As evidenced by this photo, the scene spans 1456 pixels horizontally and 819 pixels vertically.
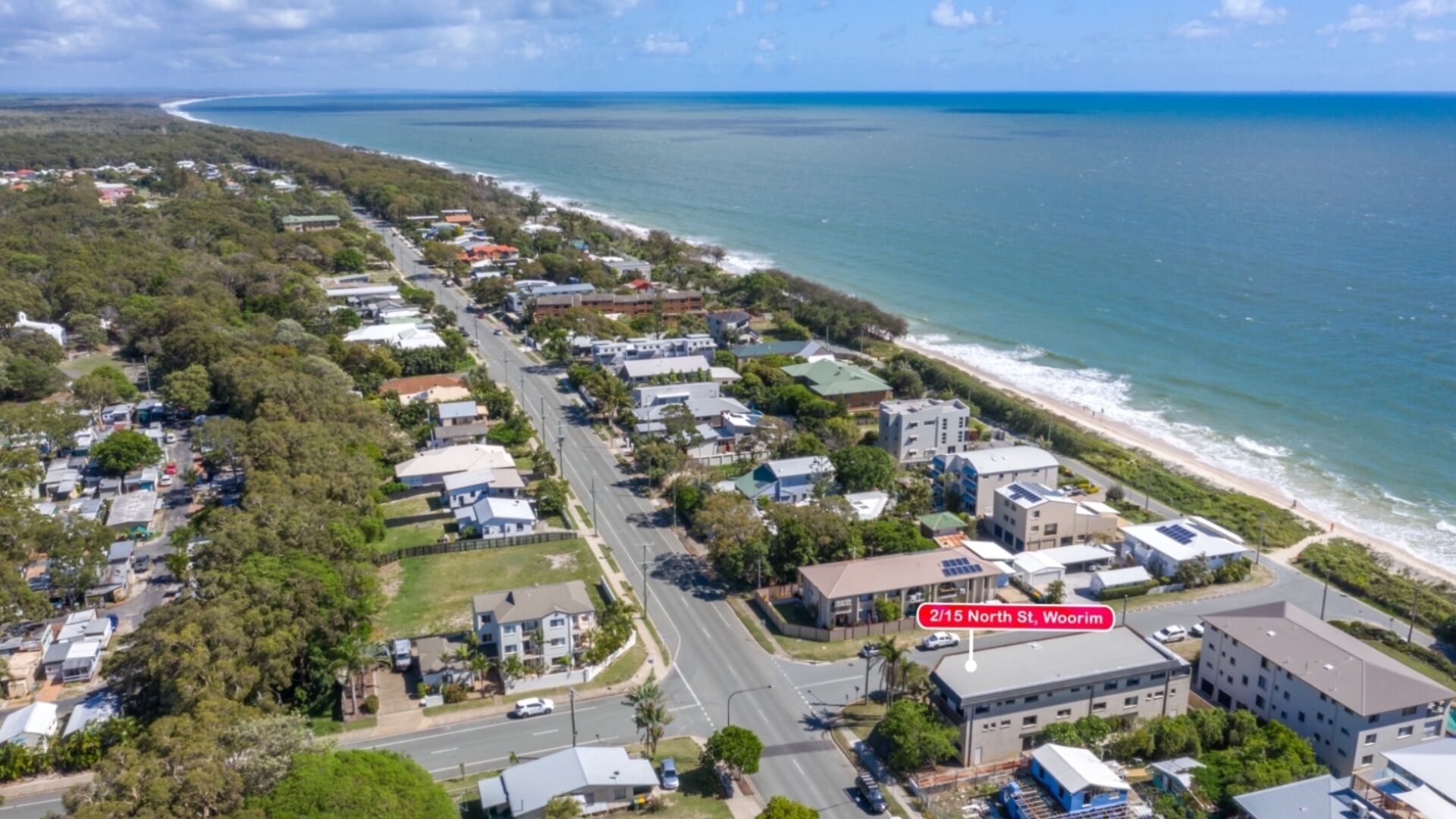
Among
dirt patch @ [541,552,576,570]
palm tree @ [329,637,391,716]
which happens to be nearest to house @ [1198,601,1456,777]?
dirt patch @ [541,552,576,570]

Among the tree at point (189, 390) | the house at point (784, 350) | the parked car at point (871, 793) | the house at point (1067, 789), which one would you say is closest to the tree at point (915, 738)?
the parked car at point (871, 793)

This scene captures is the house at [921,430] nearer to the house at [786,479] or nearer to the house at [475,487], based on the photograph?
the house at [786,479]

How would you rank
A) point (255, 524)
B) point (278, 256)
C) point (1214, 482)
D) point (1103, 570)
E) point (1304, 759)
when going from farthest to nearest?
point (278, 256), point (1214, 482), point (1103, 570), point (255, 524), point (1304, 759)

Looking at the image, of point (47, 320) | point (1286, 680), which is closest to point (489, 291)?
point (47, 320)

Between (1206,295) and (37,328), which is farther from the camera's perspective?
(1206,295)

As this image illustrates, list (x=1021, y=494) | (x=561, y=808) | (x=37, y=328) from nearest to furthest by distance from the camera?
1. (x=561, y=808)
2. (x=1021, y=494)
3. (x=37, y=328)

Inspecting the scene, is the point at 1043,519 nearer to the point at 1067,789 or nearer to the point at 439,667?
the point at 1067,789

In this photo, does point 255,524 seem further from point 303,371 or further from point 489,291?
point 489,291

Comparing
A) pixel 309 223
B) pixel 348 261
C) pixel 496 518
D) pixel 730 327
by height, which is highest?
pixel 309 223

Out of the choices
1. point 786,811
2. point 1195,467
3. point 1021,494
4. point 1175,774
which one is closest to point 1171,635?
point 1021,494
